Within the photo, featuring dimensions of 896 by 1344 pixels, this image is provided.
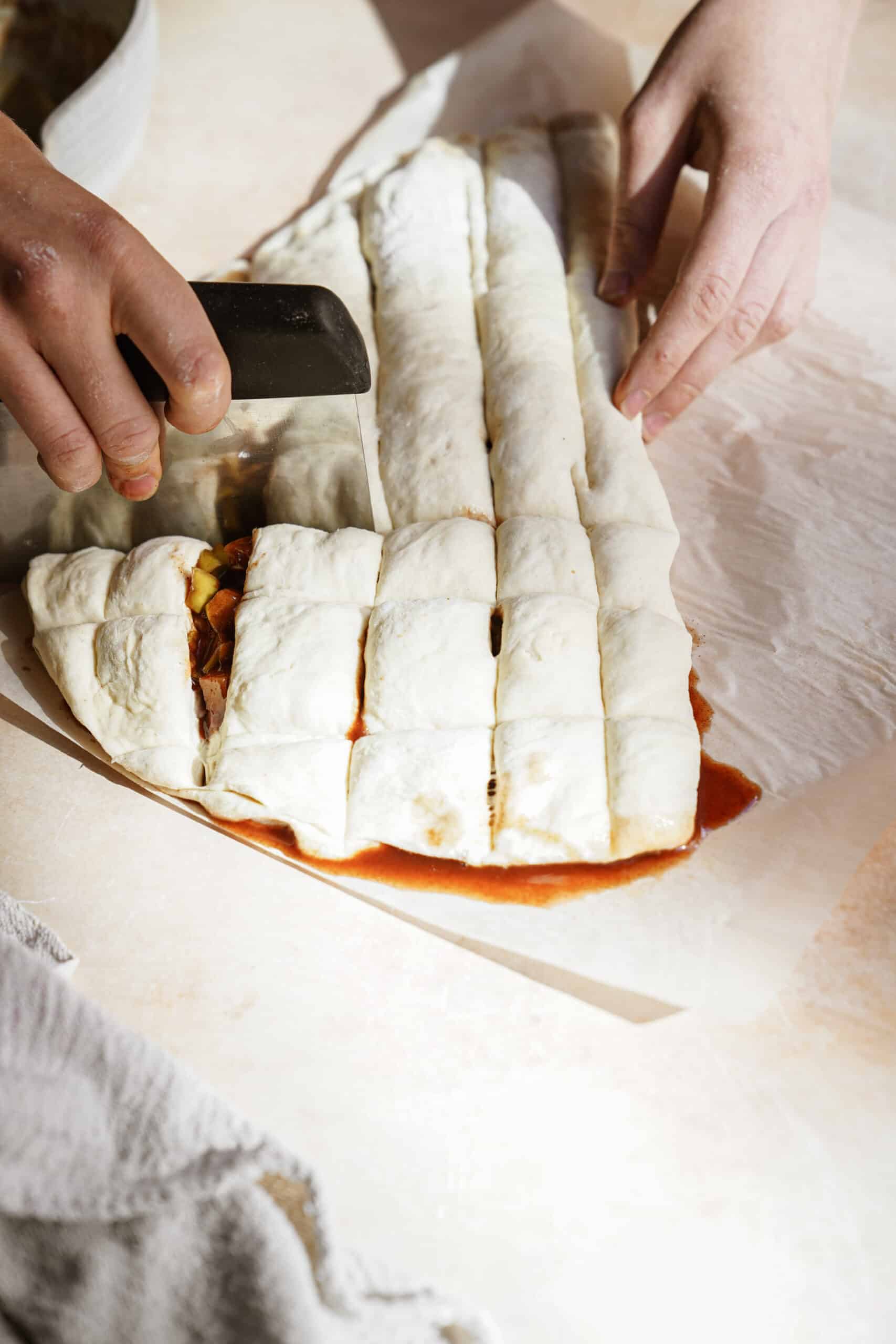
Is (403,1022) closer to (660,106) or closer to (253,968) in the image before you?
(253,968)

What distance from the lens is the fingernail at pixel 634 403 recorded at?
1761mm

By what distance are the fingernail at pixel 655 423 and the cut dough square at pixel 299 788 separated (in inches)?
35.3

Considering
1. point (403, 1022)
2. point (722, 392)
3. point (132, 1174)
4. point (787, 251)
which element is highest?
point (787, 251)

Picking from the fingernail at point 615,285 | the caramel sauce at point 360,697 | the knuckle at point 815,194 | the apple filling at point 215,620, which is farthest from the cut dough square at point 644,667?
the knuckle at point 815,194

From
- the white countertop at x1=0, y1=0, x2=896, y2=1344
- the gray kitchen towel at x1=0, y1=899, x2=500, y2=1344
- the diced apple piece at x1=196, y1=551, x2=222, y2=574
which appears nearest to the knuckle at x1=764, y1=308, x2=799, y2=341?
the white countertop at x1=0, y1=0, x2=896, y2=1344

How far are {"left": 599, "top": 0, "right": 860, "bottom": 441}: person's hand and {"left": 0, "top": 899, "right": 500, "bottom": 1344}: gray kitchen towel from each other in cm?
136

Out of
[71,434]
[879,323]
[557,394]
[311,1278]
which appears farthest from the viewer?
[879,323]

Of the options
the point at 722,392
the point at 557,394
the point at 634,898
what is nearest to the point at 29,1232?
the point at 634,898

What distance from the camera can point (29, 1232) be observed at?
39.9 inches

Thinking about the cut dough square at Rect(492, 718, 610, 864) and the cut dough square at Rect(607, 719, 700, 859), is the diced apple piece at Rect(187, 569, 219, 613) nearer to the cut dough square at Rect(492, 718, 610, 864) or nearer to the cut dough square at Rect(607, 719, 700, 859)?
the cut dough square at Rect(492, 718, 610, 864)

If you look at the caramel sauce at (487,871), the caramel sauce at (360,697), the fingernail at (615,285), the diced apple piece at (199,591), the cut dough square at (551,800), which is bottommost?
the caramel sauce at (487,871)

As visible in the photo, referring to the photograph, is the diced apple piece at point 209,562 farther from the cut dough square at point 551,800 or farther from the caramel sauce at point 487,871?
the cut dough square at point 551,800

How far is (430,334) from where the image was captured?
1818mm

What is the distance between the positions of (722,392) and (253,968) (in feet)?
4.68
